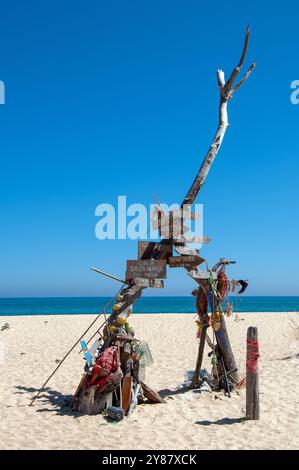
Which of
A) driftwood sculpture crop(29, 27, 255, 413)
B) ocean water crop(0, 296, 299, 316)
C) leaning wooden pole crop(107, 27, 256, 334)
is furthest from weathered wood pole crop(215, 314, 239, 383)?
ocean water crop(0, 296, 299, 316)

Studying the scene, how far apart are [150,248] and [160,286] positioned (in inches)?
36.7

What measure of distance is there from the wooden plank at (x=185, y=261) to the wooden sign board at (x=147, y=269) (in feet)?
0.89

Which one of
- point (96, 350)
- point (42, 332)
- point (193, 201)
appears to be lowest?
point (42, 332)

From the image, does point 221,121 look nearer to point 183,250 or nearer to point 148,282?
point 183,250

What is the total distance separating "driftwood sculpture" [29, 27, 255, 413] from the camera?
8258 mm

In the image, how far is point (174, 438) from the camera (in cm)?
699

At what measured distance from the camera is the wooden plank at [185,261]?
360 inches

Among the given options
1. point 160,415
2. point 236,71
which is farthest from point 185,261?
point 236,71

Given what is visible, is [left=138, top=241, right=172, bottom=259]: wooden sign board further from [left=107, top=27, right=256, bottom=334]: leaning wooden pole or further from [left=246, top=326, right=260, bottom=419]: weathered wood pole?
[left=246, top=326, right=260, bottom=419]: weathered wood pole

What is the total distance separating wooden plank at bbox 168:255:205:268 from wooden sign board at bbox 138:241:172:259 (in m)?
0.20

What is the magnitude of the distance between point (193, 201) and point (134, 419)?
4757 millimetres

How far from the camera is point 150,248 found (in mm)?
9398
